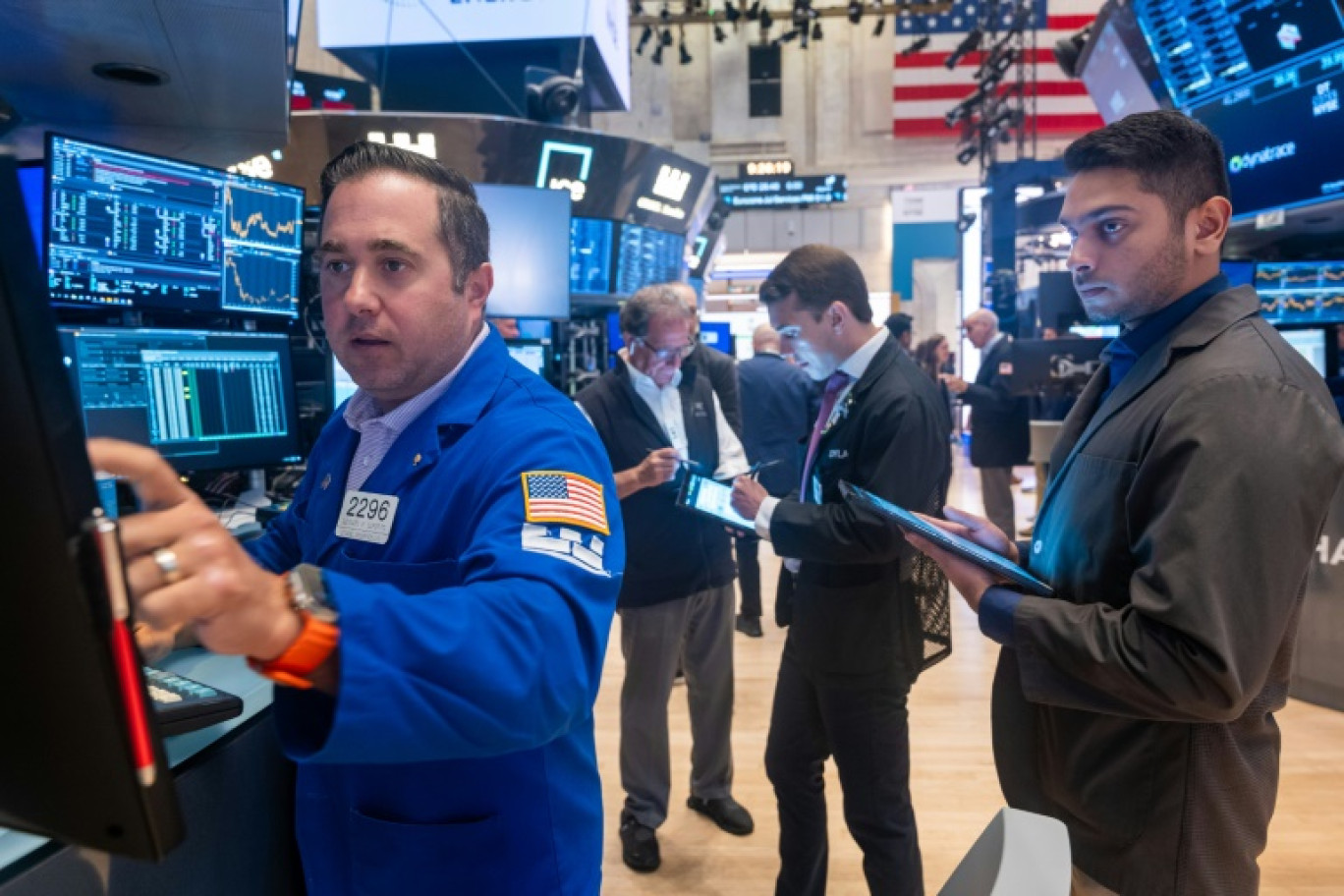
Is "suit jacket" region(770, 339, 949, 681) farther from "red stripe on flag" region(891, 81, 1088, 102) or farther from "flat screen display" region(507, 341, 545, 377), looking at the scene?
"red stripe on flag" region(891, 81, 1088, 102)

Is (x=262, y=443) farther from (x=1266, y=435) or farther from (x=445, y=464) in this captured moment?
(x=1266, y=435)

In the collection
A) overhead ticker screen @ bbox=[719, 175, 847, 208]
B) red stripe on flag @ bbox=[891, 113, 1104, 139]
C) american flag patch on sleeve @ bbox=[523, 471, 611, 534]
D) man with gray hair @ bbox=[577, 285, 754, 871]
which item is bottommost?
man with gray hair @ bbox=[577, 285, 754, 871]

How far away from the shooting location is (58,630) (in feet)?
1.40

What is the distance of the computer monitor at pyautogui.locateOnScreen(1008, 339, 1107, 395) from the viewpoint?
5.32 metres

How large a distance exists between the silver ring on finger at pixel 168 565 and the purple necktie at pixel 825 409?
1.93m

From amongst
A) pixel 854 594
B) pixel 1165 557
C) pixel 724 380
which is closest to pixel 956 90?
pixel 724 380

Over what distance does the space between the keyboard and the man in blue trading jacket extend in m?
0.21

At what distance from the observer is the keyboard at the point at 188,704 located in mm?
1262

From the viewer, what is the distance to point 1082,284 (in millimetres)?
1472

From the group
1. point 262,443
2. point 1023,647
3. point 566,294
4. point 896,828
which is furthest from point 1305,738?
point 262,443

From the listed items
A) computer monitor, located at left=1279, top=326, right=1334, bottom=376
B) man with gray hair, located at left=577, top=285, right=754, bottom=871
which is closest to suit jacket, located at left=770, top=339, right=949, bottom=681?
man with gray hair, located at left=577, top=285, right=754, bottom=871

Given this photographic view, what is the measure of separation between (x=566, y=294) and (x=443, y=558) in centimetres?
354

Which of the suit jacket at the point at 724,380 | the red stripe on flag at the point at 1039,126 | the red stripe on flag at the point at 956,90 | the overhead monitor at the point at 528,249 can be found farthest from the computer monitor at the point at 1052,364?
the red stripe on flag at the point at 956,90

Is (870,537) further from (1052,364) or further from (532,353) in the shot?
(1052,364)
